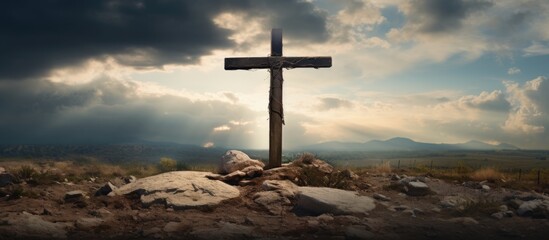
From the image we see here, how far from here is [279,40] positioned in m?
13.0

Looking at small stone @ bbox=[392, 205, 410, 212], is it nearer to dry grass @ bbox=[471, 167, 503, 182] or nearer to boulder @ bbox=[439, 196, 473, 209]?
boulder @ bbox=[439, 196, 473, 209]

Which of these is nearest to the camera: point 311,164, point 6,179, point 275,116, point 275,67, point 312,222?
point 312,222

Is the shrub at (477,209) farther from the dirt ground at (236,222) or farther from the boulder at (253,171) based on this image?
the boulder at (253,171)

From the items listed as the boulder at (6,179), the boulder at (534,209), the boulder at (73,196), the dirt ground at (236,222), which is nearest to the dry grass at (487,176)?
the boulder at (534,209)

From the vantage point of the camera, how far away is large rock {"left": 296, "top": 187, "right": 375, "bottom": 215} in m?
8.48

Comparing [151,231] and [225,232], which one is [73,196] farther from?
[225,232]

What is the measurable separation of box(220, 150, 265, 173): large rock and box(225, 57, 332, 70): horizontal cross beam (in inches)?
103

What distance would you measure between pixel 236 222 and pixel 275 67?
20.1ft

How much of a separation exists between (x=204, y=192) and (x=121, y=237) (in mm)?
2887

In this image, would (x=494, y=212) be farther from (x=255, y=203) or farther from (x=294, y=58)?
(x=294, y=58)

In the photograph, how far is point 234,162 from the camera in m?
12.5

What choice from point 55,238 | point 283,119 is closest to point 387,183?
point 283,119

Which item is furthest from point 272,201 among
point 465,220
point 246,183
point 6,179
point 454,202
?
point 6,179

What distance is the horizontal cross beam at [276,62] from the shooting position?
41.7ft
